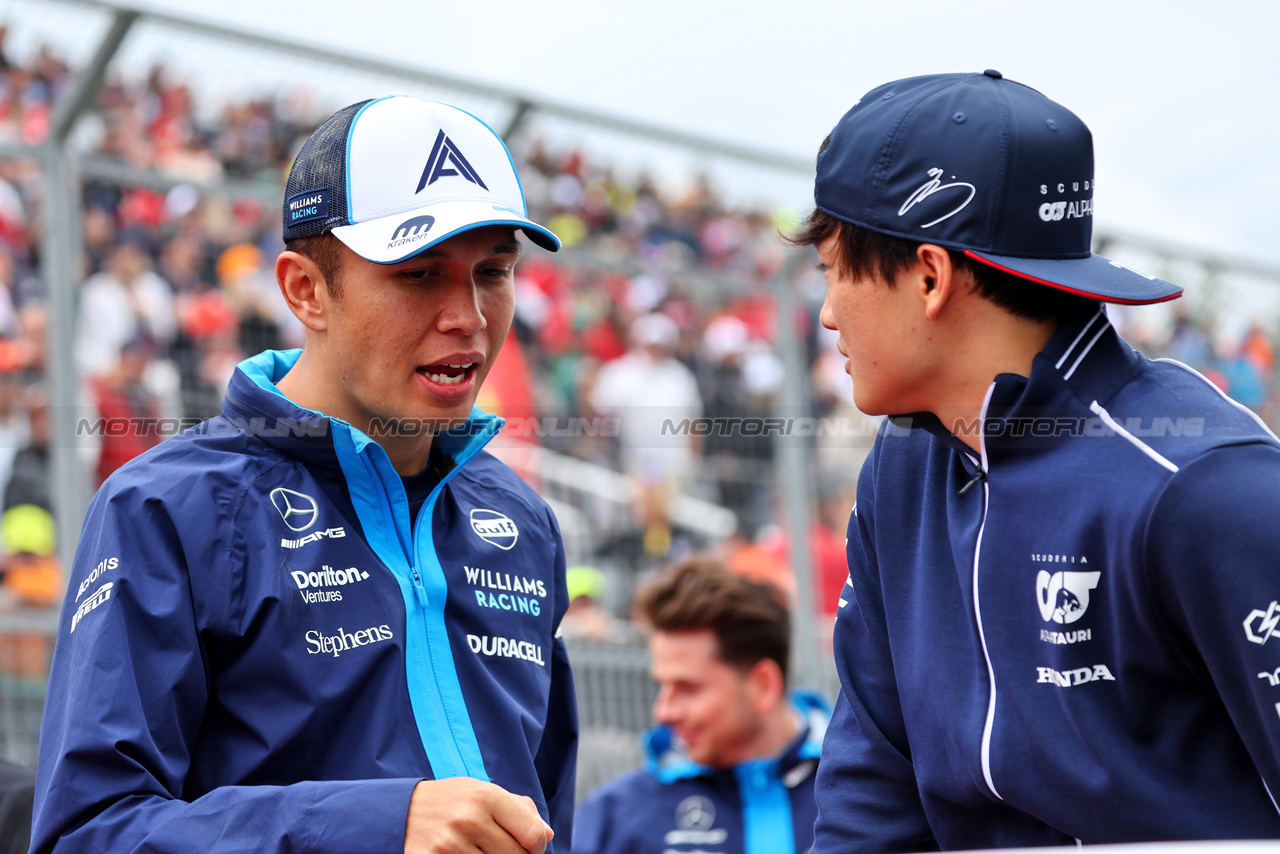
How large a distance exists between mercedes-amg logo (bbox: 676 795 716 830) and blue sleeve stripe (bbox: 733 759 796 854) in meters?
0.10

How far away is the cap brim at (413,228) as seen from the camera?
2.06 m

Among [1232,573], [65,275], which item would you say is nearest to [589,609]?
[65,275]

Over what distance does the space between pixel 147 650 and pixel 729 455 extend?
14.0 ft

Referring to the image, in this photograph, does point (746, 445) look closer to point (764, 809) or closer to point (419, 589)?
point (764, 809)

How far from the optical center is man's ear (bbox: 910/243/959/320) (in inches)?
74.3

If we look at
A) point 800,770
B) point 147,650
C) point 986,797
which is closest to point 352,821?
point 147,650

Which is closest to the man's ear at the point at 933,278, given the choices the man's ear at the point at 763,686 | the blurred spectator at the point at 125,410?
the man's ear at the point at 763,686

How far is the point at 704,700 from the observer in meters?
4.16

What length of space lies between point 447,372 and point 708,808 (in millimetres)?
2312

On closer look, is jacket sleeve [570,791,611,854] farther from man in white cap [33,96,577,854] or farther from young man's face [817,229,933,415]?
young man's face [817,229,933,415]

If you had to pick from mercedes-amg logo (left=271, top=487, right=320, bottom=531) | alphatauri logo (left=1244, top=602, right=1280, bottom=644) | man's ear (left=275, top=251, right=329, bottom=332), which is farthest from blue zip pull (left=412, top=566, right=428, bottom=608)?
alphatauri logo (left=1244, top=602, right=1280, bottom=644)

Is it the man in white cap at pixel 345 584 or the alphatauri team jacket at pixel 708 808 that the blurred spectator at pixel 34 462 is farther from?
the man in white cap at pixel 345 584

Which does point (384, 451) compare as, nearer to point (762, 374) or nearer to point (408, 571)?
point (408, 571)

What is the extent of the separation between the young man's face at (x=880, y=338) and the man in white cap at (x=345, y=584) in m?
0.56
